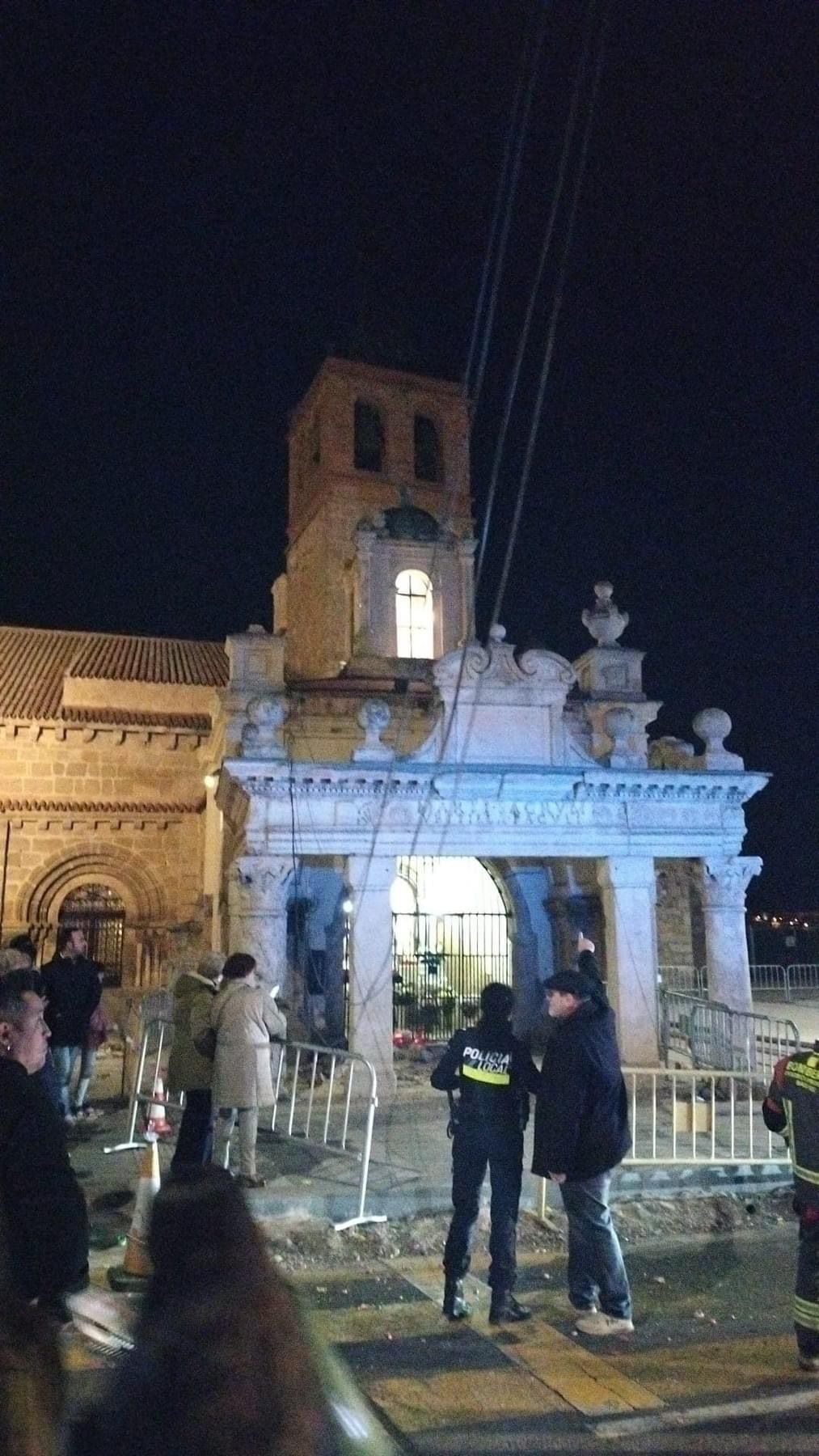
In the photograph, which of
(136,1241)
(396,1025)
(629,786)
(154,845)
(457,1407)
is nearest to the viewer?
(457,1407)

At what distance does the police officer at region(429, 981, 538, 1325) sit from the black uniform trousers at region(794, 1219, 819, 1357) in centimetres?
150

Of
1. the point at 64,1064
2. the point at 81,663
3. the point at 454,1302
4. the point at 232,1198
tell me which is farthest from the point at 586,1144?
the point at 81,663

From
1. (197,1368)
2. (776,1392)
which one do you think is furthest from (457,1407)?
(197,1368)

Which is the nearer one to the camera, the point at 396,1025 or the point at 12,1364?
the point at 12,1364

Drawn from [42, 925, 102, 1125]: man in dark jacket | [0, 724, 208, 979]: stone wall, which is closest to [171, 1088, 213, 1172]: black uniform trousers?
[42, 925, 102, 1125]: man in dark jacket

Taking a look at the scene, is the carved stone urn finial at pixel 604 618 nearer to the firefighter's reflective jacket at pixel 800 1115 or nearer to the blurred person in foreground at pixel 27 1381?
the firefighter's reflective jacket at pixel 800 1115

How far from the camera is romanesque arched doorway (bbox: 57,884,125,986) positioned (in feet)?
69.8

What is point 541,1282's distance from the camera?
20.8ft

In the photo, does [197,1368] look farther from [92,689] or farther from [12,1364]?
[92,689]

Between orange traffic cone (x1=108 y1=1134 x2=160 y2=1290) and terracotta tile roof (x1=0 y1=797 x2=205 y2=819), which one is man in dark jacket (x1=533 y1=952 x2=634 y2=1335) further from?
terracotta tile roof (x1=0 y1=797 x2=205 y2=819)

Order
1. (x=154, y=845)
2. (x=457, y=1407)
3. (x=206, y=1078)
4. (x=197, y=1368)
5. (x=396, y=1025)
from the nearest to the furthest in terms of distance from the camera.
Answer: (x=197, y=1368), (x=457, y=1407), (x=206, y=1078), (x=396, y=1025), (x=154, y=845)

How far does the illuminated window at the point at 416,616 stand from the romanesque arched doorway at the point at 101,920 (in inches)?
330

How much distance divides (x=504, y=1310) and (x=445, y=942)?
41.4ft

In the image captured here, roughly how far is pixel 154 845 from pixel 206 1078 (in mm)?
14742
